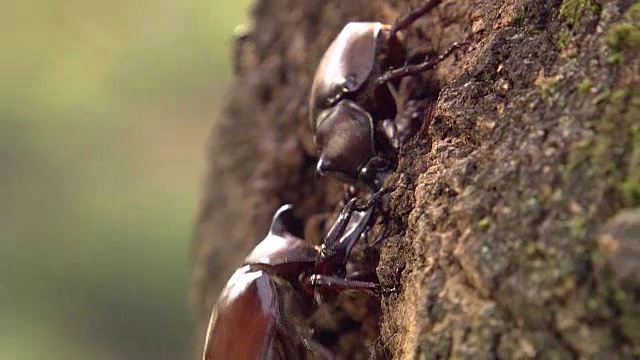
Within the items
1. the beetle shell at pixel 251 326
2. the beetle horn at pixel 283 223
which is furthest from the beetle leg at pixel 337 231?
the beetle horn at pixel 283 223

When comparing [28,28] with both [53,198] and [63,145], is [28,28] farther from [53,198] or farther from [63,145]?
[53,198]

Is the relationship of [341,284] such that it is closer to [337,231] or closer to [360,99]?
[337,231]

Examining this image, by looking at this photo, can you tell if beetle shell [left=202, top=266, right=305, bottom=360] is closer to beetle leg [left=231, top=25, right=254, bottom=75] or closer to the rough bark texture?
the rough bark texture

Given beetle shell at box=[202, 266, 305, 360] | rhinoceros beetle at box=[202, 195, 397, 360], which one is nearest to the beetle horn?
rhinoceros beetle at box=[202, 195, 397, 360]

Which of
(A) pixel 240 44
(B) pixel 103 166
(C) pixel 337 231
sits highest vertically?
(A) pixel 240 44

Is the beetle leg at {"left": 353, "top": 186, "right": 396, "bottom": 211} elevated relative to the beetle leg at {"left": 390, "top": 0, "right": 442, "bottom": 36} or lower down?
lower down

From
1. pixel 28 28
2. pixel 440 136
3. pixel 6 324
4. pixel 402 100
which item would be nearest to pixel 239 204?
pixel 402 100

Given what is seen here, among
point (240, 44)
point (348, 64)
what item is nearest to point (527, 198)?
point (348, 64)
